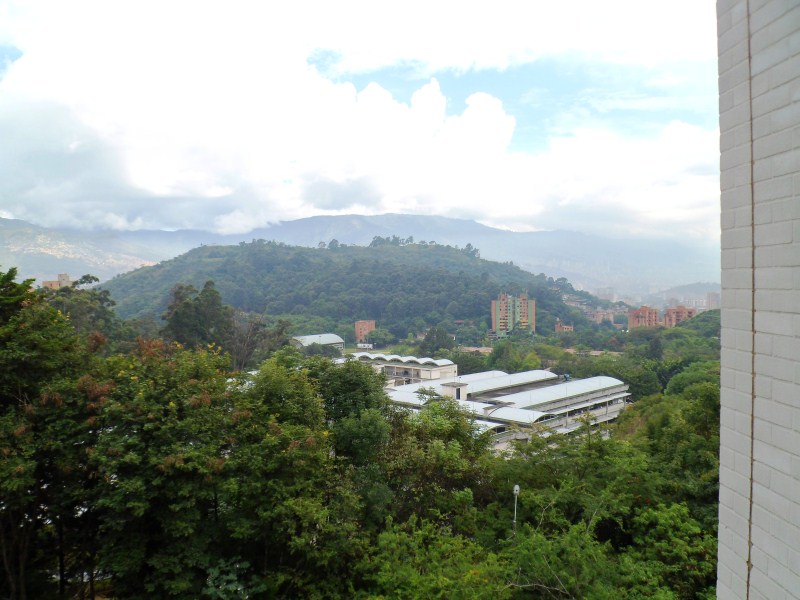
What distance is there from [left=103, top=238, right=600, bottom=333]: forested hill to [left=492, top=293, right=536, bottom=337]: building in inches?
127

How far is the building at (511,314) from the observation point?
2859 inches

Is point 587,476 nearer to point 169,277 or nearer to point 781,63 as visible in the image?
point 781,63

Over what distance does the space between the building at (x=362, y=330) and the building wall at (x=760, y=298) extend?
64.2 meters

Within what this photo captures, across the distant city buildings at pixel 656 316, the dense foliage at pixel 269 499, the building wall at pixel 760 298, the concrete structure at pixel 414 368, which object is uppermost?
the building wall at pixel 760 298

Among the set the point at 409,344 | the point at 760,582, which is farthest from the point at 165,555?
the point at 409,344

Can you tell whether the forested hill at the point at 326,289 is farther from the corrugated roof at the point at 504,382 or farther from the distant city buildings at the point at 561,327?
the corrugated roof at the point at 504,382

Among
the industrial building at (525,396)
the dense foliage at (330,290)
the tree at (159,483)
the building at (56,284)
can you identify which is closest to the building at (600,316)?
the dense foliage at (330,290)

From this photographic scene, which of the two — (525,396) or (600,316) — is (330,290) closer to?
(600,316)

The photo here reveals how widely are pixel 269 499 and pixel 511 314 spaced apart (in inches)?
2692

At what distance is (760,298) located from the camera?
7.96 feet

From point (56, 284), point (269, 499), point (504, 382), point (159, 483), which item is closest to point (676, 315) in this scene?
point (504, 382)

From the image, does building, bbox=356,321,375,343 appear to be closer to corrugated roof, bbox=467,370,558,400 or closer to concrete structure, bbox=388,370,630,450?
concrete structure, bbox=388,370,630,450

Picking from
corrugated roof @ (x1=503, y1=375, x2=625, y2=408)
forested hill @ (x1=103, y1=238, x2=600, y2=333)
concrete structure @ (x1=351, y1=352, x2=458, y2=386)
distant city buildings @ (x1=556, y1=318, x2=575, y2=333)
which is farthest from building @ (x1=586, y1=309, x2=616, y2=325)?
corrugated roof @ (x1=503, y1=375, x2=625, y2=408)

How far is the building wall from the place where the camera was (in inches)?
88.4
